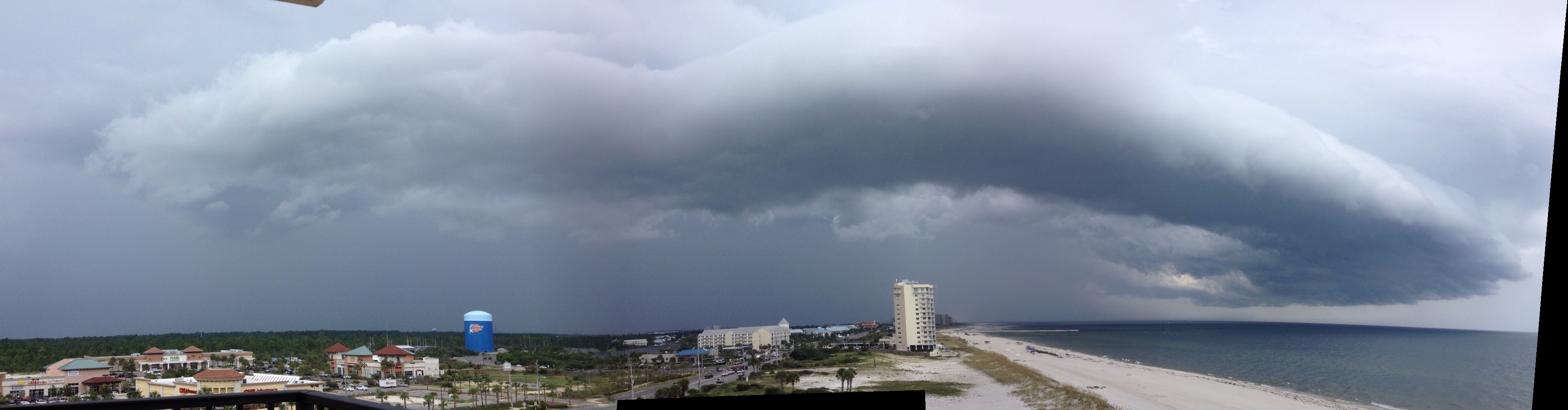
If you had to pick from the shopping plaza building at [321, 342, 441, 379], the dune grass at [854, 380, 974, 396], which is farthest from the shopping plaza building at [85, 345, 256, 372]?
the dune grass at [854, 380, 974, 396]

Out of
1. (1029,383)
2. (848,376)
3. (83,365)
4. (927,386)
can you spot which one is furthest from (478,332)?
(1029,383)

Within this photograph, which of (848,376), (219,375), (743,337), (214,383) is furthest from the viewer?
(743,337)

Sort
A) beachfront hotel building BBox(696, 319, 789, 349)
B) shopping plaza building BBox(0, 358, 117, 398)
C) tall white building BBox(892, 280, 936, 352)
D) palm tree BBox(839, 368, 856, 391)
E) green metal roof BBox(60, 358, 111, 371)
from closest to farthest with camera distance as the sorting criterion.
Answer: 1. shopping plaza building BBox(0, 358, 117, 398)
2. green metal roof BBox(60, 358, 111, 371)
3. palm tree BBox(839, 368, 856, 391)
4. beachfront hotel building BBox(696, 319, 789, 349)
5. tall white building BBox(892, 280, 936, 352)

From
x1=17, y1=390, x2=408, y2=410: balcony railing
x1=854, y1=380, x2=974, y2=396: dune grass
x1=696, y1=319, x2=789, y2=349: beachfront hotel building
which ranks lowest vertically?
x1=854, y1=380, x2=974, y2=396: dune grass

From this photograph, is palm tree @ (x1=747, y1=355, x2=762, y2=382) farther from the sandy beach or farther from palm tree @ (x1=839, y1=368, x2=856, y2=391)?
palm tree @ (x1=839, y1=368, x2=856, y2=391)

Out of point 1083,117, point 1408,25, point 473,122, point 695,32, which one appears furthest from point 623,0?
point 1408,25

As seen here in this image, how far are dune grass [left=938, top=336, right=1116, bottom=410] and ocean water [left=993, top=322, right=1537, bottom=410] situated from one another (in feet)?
4.17

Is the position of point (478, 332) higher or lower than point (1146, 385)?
higher

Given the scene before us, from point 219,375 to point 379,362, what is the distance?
2.09 metres

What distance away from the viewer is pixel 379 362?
41.8 feet

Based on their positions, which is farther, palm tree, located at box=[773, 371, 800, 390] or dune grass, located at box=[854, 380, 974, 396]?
palm tree, located at box=[773, 371, 800, 390]

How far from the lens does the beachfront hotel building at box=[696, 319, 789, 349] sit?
1758 centimetres

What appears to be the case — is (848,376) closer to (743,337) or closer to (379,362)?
(743,337)

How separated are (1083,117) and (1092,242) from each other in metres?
4.33
